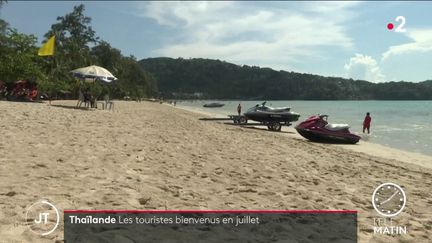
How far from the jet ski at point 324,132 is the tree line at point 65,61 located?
83.3 feet

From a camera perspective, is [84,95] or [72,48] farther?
[72,48]

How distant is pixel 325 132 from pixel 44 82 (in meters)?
29.4

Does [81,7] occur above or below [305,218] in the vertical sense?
above

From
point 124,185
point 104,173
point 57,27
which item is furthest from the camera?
point 57,27

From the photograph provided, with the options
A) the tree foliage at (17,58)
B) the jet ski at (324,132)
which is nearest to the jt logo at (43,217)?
the jet ski at (324,132)

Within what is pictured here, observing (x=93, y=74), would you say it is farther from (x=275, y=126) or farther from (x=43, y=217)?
(x=43, y=217)

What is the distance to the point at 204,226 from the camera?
4.84 metres

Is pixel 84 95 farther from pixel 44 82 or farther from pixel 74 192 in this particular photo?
pixel 74 192

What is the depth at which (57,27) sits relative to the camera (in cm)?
7775

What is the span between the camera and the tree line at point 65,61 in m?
33.6

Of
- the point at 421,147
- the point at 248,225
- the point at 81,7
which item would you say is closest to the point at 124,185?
the point at 248,225

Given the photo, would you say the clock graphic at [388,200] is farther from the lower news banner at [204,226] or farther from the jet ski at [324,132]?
the jet ski at [324,132]

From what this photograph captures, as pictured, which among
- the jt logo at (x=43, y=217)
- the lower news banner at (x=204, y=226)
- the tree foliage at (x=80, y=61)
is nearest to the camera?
the jt logo at (x=43, y=217)

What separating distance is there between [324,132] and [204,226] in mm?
16162
